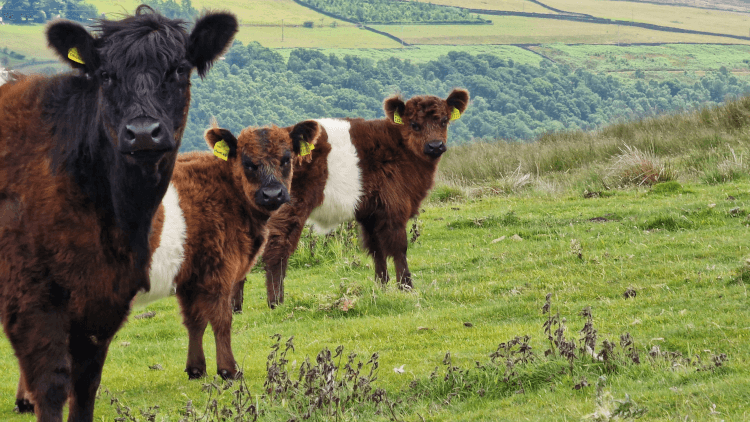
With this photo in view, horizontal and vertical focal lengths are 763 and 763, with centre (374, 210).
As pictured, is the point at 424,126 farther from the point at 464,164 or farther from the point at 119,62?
the point at 464,164

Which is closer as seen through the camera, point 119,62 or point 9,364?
point 119,62

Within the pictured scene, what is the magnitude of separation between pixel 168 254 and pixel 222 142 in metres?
1.75

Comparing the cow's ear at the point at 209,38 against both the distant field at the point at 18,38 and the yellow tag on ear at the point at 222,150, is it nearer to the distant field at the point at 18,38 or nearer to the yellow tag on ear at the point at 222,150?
the yellow tag on ear at the point at 222,150

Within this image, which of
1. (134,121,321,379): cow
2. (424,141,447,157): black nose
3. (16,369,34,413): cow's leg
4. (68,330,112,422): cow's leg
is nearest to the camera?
(68,330,112,422): cow's leg

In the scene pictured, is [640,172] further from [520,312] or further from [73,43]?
[73,43]

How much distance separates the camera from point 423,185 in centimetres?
1080

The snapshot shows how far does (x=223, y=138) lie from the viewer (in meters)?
8.02

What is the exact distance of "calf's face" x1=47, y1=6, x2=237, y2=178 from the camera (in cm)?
396

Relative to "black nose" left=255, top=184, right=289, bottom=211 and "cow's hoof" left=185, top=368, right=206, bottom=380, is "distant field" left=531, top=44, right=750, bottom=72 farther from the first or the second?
"cow's hoof" left=185, top=368, right=206, bottom=380

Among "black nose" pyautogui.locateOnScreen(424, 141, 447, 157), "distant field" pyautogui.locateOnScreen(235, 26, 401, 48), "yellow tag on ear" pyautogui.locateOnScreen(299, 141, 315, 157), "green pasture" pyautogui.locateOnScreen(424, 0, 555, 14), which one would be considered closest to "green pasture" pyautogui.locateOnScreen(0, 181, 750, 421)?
"black nose" pyautogui.locateOnScreen(424, 141, 447, 157)

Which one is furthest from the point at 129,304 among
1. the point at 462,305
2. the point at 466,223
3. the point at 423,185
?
the point at 466,223

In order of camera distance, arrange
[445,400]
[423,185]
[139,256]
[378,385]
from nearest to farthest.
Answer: [139,256] < [445,400] < [378,385] < [423,185]

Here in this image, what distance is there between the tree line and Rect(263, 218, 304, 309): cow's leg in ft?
154

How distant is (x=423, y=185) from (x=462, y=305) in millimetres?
2588
